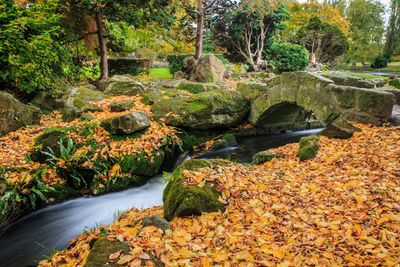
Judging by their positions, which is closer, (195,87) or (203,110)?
(203,110)

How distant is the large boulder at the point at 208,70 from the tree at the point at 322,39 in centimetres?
1583

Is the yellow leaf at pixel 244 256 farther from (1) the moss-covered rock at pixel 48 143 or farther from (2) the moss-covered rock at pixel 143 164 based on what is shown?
(1) the moss-covered rock at pixel 48 143

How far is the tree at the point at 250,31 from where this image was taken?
1805 cm

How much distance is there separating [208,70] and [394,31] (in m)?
39.3

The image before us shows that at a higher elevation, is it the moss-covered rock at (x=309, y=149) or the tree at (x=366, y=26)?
the tree at (x=366, y=26)

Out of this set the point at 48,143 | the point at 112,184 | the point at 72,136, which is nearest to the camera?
the point at 112,184

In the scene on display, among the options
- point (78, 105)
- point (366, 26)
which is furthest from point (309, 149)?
point (366, 26)

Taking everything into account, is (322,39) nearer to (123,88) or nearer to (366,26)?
(366,26)

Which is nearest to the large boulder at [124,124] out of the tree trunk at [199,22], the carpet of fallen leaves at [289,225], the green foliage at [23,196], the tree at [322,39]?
the green foliage at [23,196]

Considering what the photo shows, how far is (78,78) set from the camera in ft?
34.8

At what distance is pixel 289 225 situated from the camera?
2506 millimetres

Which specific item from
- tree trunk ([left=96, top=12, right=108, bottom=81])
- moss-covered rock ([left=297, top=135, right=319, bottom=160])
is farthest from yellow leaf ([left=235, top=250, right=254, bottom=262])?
tree trunk ([left=96, top=12, right=108, bottom=81])

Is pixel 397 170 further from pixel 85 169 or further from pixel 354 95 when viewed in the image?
pixel 85 169

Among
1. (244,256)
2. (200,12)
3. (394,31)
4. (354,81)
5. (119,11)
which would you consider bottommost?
(244,256)
